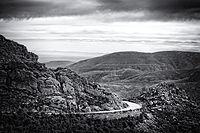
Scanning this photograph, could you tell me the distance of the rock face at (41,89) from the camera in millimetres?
83500

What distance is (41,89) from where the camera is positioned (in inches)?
3460

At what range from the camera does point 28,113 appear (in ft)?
263

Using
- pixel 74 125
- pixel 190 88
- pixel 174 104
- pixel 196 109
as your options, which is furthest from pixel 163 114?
pixel 190 88

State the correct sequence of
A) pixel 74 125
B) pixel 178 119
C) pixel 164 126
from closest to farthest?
pixel 74 125 < pixel 164 126 < pixel 178 119

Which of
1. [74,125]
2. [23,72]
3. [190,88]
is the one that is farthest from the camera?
[190,88]

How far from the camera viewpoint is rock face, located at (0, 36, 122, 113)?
83500mm

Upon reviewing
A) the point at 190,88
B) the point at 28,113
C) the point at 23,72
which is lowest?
the point at 190,88

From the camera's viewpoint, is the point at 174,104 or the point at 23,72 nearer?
the point at 23,72

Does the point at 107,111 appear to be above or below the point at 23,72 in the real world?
below

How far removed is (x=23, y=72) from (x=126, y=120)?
29.1 metres

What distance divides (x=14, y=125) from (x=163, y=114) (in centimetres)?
4990

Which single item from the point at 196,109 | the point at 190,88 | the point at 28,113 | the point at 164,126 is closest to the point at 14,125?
the point at 28,113

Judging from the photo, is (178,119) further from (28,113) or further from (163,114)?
(28,113)

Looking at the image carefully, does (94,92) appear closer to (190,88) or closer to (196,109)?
(196,109)
